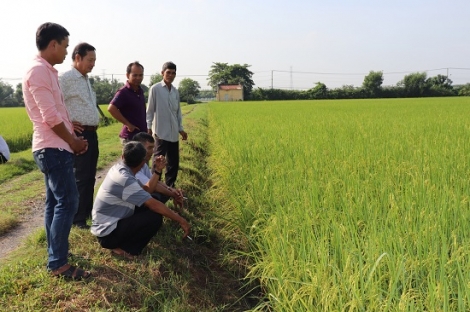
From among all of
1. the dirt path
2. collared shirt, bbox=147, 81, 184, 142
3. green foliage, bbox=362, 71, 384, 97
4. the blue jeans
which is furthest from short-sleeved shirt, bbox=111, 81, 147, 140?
green foliage, bbox=362, 71, 384, 97

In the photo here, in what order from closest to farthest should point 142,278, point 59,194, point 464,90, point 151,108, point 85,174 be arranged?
point 59,194
point 142,278
point 85,174
point 151,108
point 464,90

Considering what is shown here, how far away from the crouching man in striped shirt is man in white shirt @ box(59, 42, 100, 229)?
0.52 metres

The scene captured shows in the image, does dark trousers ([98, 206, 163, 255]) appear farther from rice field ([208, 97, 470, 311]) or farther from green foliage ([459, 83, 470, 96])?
green foliage ([459, 83, 470, 96])

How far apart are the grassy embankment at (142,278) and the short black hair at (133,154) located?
0.63 meters

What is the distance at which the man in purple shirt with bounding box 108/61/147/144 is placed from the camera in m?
3.43

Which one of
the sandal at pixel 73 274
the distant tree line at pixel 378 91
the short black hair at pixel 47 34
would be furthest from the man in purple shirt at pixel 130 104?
the distant tree line at pixel 378 91

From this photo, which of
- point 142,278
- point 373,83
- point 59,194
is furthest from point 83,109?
point 373,83

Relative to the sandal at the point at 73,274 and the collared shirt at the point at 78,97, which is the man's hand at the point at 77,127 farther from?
the sandal at the point at 73,274

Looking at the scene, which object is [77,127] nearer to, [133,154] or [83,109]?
[83,109]

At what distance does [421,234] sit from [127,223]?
175cm

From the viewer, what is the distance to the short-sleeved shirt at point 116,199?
2.38m

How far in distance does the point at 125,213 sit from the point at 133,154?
0.42 meters

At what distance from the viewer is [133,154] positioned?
248 cm

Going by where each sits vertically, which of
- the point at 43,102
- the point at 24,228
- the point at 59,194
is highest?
the point at 43,102
